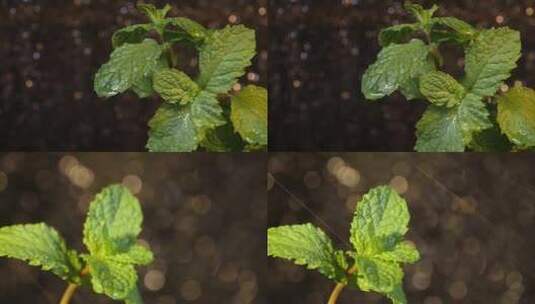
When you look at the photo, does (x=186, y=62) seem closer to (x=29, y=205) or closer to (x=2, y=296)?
(x=29, y=205)

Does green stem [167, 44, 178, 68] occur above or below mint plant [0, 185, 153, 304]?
above

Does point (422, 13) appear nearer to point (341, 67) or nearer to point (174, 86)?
point (341, 67)

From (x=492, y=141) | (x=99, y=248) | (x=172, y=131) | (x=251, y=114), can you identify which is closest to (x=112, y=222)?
(x=99, y=248)

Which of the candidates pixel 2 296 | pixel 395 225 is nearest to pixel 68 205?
pixel 2 296

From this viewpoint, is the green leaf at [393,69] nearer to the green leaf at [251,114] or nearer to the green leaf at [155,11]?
the green leaf at [251,114]

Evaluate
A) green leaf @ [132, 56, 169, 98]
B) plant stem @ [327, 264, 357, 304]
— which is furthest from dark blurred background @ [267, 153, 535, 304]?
green leaf @ [132, 56, 169, 98]

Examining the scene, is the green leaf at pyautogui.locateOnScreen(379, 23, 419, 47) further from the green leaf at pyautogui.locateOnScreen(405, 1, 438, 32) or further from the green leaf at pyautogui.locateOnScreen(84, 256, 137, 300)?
the green leaf at pyautogui.locateOnScreen(84, 256, 137, 300)
